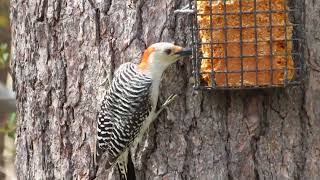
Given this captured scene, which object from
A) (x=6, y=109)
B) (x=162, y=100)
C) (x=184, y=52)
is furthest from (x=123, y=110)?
(x=6, y=109)

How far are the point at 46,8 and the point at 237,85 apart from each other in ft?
3.85

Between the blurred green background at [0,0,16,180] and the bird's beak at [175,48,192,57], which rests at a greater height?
the bird's beak at [175,48,192,57]

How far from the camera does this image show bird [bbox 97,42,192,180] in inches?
162

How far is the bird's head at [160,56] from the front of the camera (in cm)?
392

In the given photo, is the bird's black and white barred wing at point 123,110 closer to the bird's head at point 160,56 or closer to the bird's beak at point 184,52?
the bird's head at point 160,56

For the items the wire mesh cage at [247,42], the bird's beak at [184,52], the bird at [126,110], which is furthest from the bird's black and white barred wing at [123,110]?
the wire mesh cage at [247,42]

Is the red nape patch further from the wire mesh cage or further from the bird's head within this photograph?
the wire mesh cage

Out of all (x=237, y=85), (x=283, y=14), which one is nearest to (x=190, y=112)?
(x=237, y=85)

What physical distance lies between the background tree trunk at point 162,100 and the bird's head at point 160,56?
0.09m

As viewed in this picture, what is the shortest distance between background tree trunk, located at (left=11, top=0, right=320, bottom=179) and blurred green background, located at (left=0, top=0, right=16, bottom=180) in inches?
58.8

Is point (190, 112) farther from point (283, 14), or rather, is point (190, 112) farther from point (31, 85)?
point (31, 85)

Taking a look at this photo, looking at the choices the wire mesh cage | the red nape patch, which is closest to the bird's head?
the red nape patch

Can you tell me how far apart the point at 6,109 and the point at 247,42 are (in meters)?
3.13

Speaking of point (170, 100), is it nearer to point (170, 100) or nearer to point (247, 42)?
point (170, 100)
